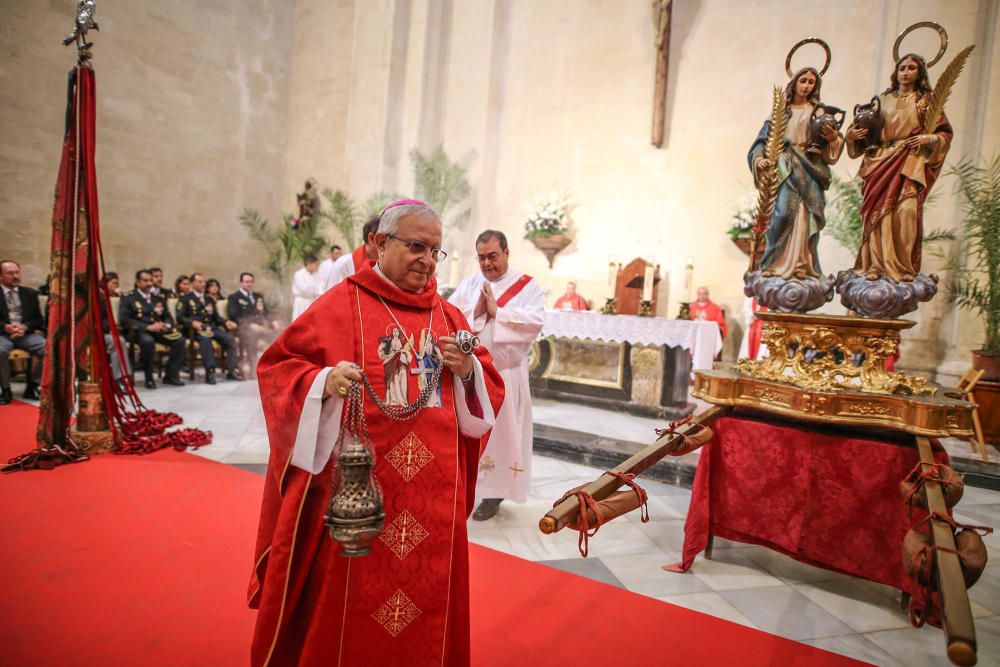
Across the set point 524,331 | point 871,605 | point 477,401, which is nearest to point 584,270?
point 524,331

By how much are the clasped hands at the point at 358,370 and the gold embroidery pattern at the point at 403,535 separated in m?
0.47

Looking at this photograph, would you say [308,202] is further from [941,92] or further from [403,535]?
[403,535]

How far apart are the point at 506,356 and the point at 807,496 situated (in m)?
2.07

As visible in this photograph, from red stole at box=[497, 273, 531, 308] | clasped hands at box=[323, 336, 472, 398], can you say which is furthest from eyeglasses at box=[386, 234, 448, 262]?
red stole at box=[497, 273, 531, 308]

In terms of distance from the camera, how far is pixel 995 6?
7.80m

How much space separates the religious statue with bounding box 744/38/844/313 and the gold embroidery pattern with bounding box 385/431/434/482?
263 centimetres

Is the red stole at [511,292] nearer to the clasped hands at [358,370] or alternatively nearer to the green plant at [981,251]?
the clasped hands at [358,370]

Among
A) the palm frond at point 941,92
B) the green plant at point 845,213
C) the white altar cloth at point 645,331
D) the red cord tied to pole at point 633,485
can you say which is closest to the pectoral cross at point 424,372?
the red cord tied to pole at point 633,485

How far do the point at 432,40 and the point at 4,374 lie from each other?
995 centimetres

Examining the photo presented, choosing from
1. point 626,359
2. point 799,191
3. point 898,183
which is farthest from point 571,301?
point 898,183

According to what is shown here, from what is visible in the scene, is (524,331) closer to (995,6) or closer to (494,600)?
(494,600)

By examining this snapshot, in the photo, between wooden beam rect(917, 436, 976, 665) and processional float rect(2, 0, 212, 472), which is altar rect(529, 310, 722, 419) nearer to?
wooden beam rect(917, 436, 976, 665)

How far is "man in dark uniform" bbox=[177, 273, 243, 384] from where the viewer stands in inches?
360

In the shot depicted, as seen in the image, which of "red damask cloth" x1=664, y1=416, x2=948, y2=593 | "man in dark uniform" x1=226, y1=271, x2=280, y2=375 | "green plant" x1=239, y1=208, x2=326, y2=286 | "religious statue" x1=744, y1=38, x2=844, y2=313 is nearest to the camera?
"red damask cloth" x1=664, y1=416, x2=948, y2=593
